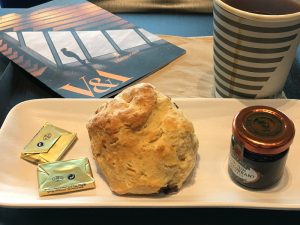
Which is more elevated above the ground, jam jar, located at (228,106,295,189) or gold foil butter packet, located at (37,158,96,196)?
jam jar, located at (228,106,295,189)

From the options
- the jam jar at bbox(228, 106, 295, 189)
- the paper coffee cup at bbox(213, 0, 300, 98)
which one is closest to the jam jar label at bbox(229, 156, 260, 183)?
the jam jar at bbox(228, 106, 295, 189)

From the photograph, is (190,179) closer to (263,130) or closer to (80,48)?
(263,130)

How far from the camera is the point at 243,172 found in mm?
581

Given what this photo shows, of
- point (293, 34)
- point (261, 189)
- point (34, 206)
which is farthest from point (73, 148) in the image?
point (293, 34)

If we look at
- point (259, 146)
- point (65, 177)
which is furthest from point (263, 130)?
point (65, 177)

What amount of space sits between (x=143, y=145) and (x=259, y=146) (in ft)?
0.52

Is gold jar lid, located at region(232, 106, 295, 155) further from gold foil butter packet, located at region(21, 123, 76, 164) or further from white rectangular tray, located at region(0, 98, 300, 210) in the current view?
gold foil butter packet, located at region(21, 123, 76, 164)

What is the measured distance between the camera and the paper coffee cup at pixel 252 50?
63cm

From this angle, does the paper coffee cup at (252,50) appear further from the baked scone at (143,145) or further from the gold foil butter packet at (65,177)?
the gold foil butter packet at (65,177)

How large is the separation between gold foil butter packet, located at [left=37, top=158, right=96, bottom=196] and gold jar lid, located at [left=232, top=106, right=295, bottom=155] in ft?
0.75

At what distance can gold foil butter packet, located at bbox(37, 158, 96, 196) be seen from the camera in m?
0.58

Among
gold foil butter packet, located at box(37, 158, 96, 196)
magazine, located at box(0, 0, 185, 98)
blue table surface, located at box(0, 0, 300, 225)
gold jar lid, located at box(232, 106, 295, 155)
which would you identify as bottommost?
blue table surface, located at box(0, 0, 300, 225)
